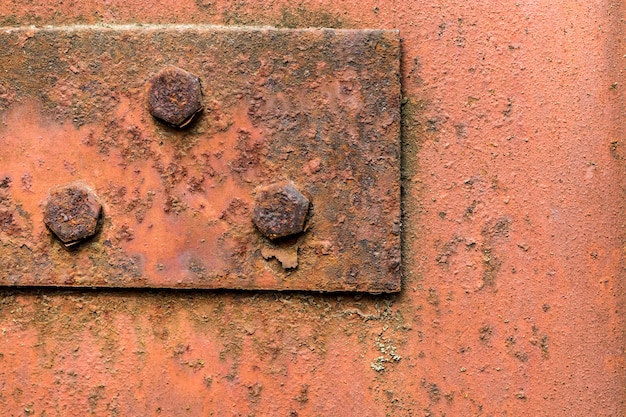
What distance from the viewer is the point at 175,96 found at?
2.41ft

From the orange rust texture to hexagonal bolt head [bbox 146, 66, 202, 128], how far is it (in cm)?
11

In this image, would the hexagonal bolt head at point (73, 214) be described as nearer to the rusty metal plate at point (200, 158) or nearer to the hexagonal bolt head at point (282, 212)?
the rusty metal plate at point (200, 158)

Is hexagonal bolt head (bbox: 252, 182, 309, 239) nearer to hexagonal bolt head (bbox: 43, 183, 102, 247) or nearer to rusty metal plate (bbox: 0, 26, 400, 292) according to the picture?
rusty metal plate (bbox: 0, 26, 400, 292)

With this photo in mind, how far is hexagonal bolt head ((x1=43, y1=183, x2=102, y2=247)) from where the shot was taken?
0.74 metres

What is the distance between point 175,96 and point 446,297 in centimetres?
48

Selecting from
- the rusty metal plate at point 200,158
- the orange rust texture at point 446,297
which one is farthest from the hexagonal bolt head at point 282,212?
the orange rust texture at point 446,297

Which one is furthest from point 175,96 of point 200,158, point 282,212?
point 282,212

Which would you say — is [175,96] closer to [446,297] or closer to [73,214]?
[73,214]

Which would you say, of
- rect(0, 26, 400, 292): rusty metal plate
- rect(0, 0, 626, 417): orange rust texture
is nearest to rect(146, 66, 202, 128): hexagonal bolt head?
rect(0, 26, 400, 292): rusty metal plate

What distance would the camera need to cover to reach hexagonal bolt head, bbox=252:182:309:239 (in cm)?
72

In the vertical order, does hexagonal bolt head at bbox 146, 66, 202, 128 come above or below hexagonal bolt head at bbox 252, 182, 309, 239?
above

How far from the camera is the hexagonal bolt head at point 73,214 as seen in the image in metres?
0.74

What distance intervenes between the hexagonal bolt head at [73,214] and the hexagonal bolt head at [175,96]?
0.53 ft

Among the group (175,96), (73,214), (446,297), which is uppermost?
(175,96)
